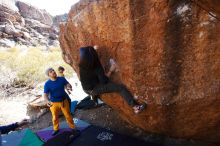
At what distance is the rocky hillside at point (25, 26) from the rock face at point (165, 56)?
1921cm

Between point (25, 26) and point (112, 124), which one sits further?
point (25, 26)

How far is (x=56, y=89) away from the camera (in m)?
5.02

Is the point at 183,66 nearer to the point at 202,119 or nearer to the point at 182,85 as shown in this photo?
the point at 182,85

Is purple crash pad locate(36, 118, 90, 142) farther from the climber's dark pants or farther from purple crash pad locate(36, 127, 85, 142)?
the climber's dark pants

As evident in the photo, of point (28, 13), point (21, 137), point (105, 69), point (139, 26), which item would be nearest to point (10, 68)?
point (21, 137)

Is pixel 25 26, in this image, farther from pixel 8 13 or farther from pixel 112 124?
pixel 112 124

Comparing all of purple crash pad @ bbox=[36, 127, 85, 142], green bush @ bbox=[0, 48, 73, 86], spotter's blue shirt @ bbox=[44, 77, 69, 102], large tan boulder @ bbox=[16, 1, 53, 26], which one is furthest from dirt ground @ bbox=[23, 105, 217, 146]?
large tan boulder @ bbox=[16, 1, 53, 26]

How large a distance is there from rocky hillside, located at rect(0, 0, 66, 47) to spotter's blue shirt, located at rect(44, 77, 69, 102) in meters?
17.8

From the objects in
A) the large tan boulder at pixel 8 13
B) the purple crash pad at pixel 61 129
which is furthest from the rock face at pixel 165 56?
the large tan boulder at pixel 8 13

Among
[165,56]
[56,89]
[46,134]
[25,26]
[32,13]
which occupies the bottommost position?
[46,134]

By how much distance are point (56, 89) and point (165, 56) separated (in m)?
2.42

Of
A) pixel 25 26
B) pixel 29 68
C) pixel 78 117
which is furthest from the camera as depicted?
pixel 25 26

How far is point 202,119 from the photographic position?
372cm

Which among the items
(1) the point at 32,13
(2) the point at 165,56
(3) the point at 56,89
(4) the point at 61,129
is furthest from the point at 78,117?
(1) the point at 32,13
